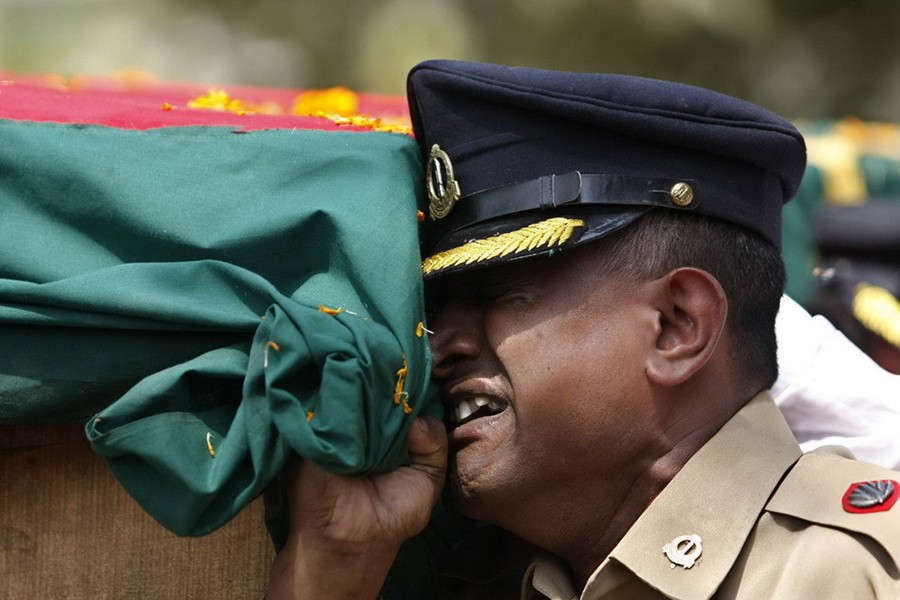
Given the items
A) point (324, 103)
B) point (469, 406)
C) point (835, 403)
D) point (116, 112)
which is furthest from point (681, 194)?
point (324, 103)

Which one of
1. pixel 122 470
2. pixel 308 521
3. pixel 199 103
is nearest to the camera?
pixel 122 470

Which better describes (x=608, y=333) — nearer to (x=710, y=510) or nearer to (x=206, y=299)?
(x=710, y=510)

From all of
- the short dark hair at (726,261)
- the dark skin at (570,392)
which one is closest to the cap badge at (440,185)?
the dark skin at (570,392)

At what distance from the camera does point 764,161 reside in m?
2.41

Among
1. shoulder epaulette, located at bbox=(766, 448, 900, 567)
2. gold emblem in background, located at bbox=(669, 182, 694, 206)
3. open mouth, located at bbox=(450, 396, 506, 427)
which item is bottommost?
open mouth, located at bbox=(450, 396, 506, 427)

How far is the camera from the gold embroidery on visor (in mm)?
2258

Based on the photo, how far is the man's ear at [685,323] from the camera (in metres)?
2.35

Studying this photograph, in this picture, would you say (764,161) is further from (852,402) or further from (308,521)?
(308,521)

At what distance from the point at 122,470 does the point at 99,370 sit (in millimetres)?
169

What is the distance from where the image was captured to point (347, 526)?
6.88 ft

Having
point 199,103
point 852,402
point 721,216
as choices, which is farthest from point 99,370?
point 852,402

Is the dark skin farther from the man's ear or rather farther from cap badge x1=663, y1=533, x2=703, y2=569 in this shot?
cap badge x1=663, y1=533, x2=703, y2=569

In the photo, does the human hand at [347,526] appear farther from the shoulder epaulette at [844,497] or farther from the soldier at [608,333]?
the shoulder epaulette at [844,497]

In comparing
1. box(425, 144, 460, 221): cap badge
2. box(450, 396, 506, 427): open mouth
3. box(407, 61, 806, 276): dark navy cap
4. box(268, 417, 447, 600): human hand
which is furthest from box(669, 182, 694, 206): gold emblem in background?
box(268, 417, 447, 600): human hand
